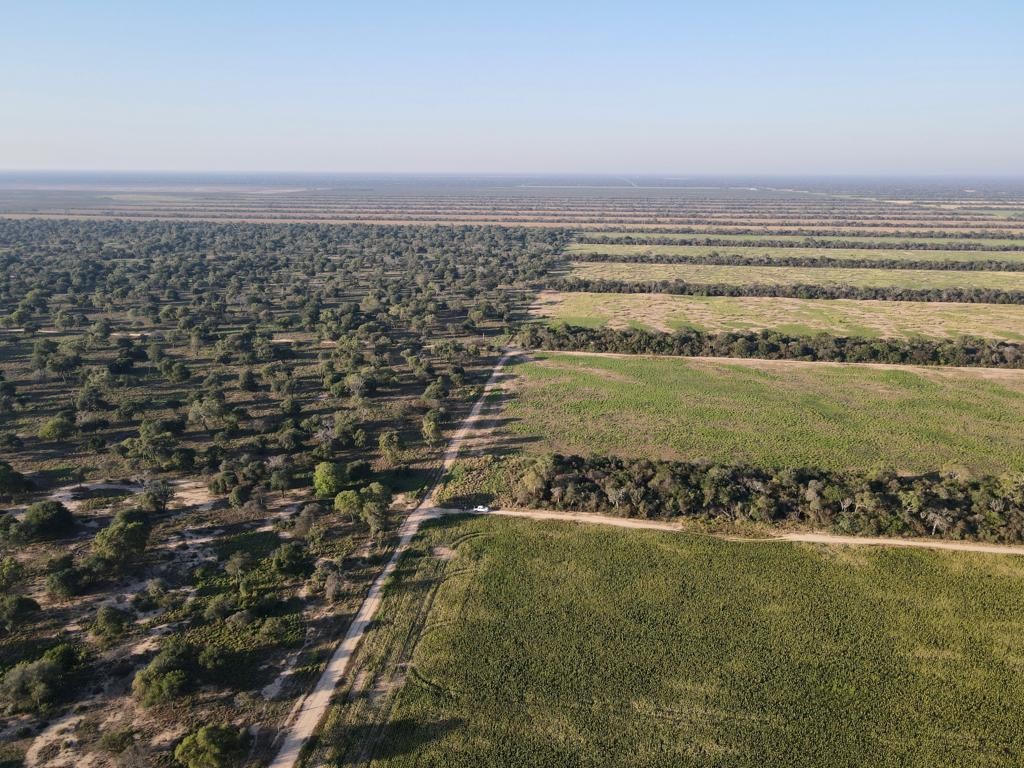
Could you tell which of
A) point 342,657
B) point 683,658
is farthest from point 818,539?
point 342,657

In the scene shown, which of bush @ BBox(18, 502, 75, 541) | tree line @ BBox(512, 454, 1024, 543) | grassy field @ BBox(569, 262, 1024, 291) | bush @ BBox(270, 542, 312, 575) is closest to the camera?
bush @ BBox(270, 542, 312, 575)

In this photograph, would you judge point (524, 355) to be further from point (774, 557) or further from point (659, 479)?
point (774, 557)

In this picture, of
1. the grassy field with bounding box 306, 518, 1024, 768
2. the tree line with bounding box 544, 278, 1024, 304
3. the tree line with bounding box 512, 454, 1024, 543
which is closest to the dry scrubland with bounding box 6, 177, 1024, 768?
the grassy field with bounding box 306, 518, 1024, 768

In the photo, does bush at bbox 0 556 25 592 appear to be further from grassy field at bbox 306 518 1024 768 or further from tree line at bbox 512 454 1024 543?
tree line at bbox 512 454 1024 543

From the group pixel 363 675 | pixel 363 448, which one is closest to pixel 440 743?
pixel 363 675

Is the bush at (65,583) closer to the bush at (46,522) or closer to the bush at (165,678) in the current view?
the bush at (46,522)
